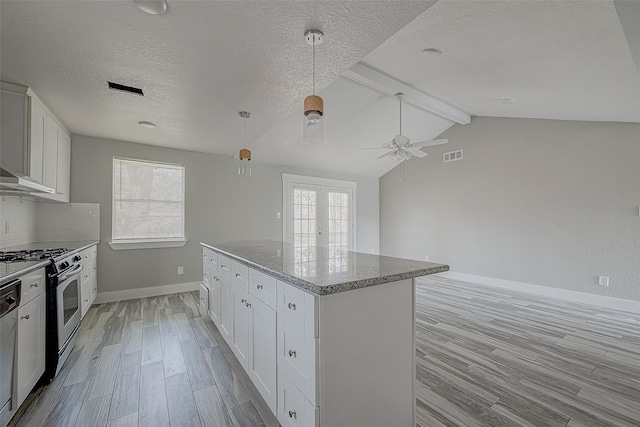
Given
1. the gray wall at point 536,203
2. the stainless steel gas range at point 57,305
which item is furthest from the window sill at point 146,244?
the gray wall at point 536,203

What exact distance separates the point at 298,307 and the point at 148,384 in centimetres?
154

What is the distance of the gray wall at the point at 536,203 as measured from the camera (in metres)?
3.61

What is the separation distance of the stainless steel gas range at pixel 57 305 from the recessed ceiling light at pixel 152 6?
173 cm

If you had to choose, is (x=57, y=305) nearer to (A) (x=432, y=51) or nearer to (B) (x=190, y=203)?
(B) (x=190, y=203)

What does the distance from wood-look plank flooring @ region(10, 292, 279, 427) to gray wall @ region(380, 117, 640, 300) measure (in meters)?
4.67

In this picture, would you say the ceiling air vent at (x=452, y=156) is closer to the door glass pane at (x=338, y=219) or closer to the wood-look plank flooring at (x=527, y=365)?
the door glass pane at (x=338, y=219)

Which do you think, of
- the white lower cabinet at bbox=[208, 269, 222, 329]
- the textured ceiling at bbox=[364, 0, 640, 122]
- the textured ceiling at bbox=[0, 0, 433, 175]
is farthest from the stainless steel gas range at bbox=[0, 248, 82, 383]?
the textured ceiling at bbox=[364, 0, 640, 122]

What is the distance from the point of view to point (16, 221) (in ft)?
9.39

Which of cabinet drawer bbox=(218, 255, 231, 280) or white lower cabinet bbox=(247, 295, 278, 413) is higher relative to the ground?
cabinet drawer bbox=(218, 255, 231, 280)

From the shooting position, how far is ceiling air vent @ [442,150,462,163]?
534 centimetres

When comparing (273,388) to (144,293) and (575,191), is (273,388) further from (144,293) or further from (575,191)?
(575,191)

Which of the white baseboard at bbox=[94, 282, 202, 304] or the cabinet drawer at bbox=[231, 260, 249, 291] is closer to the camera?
the cabinet drawer at bbox=[231, 260, 249, 291]

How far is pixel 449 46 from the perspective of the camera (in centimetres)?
247

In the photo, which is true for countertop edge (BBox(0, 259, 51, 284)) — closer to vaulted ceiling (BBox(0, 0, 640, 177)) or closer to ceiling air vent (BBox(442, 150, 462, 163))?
vaulted ceiling (BBox(0, 0, 640, 177))
